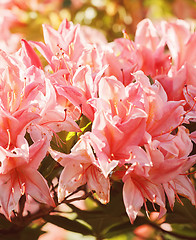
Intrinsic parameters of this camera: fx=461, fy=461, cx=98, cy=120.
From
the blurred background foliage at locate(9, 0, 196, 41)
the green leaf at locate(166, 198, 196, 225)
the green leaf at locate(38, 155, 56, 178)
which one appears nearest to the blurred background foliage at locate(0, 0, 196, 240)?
the blurred background foliage at locate(9, 0, 196, 41)

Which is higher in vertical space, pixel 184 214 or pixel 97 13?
pixel 97 13

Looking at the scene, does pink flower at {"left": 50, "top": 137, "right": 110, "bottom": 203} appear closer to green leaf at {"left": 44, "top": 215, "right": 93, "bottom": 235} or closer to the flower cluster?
the flower cluster

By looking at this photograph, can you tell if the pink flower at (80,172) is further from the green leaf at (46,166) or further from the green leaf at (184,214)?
the green leaf at (184,214)

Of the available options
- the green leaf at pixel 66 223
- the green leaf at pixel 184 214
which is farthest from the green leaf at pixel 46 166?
the green leaf at pixel 184 214

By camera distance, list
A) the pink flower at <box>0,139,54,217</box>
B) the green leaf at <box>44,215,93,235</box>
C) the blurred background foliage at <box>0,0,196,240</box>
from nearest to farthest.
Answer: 1. the pink flower at <box>0,139,54,217</box>
2. the green leaf at <box>44,215,93,235</box>
3. the blurred background foliage at <box>0,0,196,240</box>

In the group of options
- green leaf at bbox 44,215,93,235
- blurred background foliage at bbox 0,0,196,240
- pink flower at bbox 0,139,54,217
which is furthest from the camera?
blurred background foliage at bbox 0,0,196,240

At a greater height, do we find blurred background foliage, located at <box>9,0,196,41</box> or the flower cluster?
the flower cluster

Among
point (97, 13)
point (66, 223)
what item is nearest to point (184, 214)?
point (66, 223)

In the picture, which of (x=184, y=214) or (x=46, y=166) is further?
(x=184, y=214)

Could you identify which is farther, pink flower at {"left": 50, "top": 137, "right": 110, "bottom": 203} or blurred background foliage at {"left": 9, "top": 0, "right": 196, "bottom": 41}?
blurred background foliage at {"left": 9, "top": 0, "right": 196, "bottom": 41}

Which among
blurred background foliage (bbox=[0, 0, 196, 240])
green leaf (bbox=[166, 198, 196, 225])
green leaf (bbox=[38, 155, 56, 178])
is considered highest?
green leaf (bbox=[38, 155, 56, 178])

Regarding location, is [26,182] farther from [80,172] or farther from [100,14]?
[100,14]

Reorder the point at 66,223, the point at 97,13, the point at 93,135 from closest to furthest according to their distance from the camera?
the point at 93,135 → the point at 66,223 → the point at 97,13
